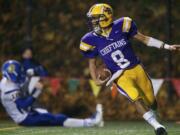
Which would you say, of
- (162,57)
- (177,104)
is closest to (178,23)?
(162,57)

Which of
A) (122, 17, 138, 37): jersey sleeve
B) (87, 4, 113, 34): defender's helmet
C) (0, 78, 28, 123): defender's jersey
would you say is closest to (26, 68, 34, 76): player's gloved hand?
(0, 78, 28, 123): defender's jersey

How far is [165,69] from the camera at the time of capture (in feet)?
56.4

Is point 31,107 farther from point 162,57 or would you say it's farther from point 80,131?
point 162,57

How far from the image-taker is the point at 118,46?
1109cm

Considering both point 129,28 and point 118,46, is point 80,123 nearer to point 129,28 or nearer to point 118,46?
point 118,46

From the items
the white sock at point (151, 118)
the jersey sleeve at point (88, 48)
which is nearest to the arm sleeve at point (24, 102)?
the jersey sleeve at point (88, 48)

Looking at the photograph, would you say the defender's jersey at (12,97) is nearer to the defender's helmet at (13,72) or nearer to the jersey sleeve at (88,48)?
the defender's helmet at (13,72)

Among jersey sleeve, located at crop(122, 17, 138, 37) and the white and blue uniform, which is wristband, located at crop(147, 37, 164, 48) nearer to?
jersey sleeve, located at crop(122, 17, 138, 37)

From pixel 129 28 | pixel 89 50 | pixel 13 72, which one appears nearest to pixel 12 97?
pixel 13 72

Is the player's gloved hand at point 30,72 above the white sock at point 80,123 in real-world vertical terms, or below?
above

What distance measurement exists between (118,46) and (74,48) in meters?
7.51

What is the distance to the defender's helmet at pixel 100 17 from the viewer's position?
11188mm

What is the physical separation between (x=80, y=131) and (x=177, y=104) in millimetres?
4691

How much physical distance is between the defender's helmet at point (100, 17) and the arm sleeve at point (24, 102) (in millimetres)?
3180
